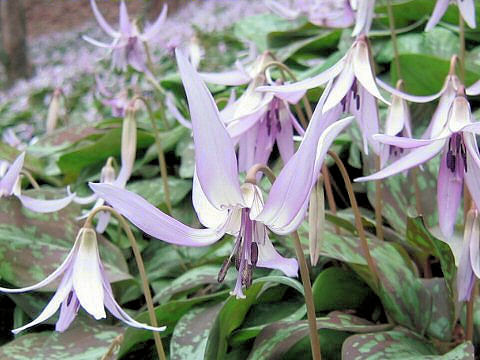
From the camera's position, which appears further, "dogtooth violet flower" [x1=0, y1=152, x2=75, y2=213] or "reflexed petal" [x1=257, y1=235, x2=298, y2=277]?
"dogtooth violet flower" [x1=0, y1=152, x2=75, y2=213]

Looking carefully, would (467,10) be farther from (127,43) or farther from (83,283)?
(127,43)

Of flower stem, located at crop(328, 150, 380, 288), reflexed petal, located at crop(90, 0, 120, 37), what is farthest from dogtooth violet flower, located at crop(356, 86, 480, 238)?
reflexed petal, located at crop(90, 0, 120, 37)

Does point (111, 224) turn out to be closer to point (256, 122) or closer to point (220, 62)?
point (256, 122)

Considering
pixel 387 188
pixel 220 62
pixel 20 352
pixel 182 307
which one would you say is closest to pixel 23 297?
pixel 20 352

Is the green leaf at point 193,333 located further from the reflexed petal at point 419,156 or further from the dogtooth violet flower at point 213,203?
the reflexed petal at point 419,156

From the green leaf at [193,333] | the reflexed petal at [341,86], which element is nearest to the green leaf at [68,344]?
the green leaf at [193,333]

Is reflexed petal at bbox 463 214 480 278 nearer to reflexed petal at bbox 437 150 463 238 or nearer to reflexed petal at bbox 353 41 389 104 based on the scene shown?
reflexed petal at bbox 437 150 463 238
